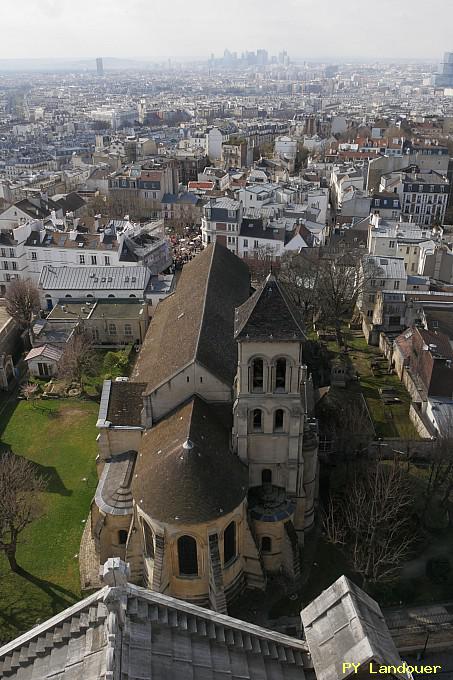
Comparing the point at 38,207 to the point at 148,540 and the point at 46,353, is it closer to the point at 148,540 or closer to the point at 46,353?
the point at 46,353

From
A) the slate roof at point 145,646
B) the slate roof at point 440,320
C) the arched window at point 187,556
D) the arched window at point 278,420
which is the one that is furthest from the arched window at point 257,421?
the slate roof at point 440,320

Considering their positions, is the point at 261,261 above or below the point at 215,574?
below

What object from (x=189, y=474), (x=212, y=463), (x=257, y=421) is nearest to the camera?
(x=189, y=474)

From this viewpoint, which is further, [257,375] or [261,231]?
[261,231]

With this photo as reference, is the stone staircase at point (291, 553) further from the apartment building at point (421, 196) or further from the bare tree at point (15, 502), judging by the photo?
the apartment building at point (421, 196)

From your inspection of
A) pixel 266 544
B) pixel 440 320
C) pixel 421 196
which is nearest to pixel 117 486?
pixel 266 544

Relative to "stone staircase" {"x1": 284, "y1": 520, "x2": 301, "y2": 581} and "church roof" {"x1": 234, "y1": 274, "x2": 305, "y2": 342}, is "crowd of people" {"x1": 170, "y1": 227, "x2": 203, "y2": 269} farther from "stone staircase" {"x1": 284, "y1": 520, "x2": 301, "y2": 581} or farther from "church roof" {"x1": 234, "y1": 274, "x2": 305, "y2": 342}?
"stone staircase" {"x1": 284, "y1": 520, "x2": 301, "y2": 581}

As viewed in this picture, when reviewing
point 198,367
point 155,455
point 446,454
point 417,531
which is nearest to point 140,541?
point 155,455

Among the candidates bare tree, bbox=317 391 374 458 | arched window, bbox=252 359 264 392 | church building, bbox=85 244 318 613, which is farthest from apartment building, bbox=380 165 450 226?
arched window, bbox=252 359 264 392
